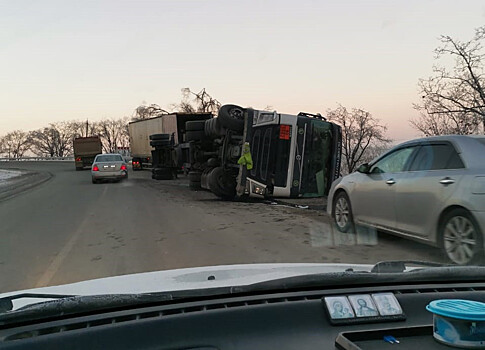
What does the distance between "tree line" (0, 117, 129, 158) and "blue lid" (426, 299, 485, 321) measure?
122801 mm

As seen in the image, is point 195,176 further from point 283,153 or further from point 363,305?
point 363,305

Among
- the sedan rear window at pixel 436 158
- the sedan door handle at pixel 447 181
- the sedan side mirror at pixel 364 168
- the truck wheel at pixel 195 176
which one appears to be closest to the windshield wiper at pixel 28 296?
the sedan door handle at pixel 447 181

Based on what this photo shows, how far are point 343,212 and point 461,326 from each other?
722 cm

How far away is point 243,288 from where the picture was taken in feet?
8.20

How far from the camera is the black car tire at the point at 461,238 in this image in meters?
5.80

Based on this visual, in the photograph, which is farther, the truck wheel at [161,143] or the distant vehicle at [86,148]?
the distant vehicle at [86,148]

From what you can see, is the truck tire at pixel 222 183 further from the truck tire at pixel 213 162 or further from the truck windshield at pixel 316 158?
the truck windshield at pixel 316 158

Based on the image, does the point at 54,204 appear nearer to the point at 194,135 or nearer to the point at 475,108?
the point at 194,135

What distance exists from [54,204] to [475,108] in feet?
64.3

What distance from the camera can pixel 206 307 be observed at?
224cm

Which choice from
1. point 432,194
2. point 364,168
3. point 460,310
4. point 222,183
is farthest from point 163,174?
point 460,310

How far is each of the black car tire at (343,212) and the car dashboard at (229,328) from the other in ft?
21.4

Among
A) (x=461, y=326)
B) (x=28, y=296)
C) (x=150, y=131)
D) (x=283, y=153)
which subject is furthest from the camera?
(x=150, y=131)

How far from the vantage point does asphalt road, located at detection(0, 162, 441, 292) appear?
22.1 feet
